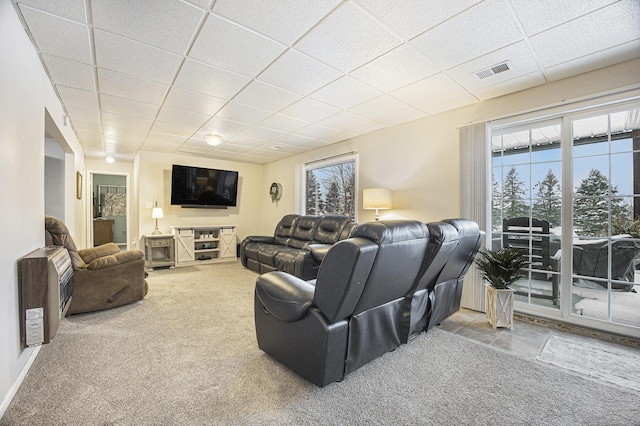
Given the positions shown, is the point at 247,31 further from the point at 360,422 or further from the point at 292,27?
the point at 360,422

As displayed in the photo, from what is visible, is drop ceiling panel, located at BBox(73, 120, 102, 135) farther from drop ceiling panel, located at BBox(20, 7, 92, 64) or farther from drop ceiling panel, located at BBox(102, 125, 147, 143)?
drop ceiling panel, located at BBox(20, 7, 92, 64)

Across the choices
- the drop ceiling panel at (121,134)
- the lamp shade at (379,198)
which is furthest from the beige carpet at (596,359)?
the drop ceiling panel at (121,134)

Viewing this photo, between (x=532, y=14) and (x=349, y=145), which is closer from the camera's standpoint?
(x=532, y=14)

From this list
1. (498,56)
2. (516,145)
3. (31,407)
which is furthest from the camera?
(516,145)

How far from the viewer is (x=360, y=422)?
59.8 inches

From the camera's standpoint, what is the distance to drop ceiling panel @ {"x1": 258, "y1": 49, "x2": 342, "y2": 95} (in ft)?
8.17

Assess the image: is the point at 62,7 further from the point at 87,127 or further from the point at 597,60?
the point at 597,60

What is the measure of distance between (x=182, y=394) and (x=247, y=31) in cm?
253

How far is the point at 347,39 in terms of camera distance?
220 cm

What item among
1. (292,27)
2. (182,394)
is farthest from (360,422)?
(292,27)

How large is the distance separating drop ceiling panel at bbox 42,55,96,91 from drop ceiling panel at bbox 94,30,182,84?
24cm

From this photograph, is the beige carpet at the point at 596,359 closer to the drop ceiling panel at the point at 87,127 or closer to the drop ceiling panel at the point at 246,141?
the drop ceiling panel at the point at 246,141

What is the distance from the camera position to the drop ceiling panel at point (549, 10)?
182cm

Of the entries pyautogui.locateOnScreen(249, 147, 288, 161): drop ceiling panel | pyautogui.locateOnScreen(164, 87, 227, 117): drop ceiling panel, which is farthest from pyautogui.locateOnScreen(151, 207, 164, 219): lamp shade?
pyautogui.locateOnScreen(164, 87, 227, 117): drop ceiling panel
